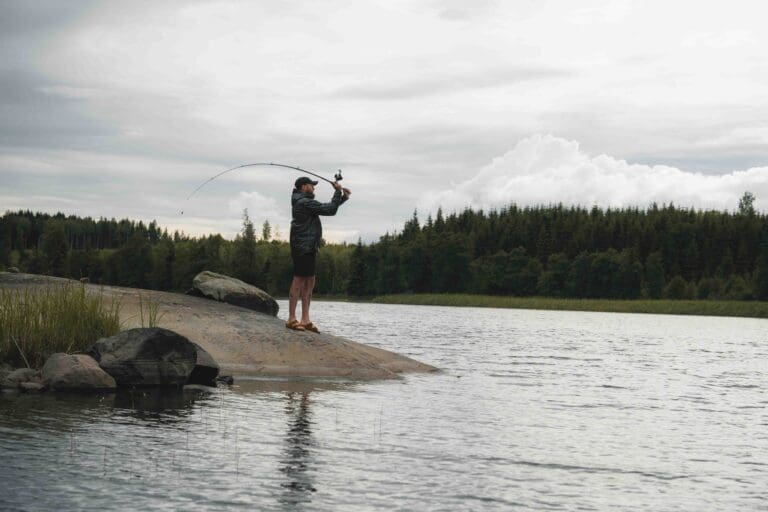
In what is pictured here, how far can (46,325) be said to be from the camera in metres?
15.6

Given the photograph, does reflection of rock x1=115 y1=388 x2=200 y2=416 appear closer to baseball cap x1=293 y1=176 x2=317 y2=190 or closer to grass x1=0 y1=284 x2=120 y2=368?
grass x1=0 y1=284 x2=120 y2=368

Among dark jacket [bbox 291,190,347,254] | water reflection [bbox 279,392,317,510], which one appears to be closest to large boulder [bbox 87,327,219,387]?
water reflection [bbox 279,392,317,510]

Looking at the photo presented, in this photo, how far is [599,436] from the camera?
12578mm

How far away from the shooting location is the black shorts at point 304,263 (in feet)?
58.7

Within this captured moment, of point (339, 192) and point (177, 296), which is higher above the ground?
point (339, 192)

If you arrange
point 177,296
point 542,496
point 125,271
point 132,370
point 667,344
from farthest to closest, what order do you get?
point 125,271 < point 667,344 < point 177,296 < point 132,370 < point 542,496

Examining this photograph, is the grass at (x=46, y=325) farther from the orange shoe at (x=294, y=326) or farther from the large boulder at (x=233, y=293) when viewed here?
the large boulder at (x=233, y=293)

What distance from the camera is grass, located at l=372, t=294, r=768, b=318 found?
109438 mm

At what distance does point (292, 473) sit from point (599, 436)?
520 centimetres

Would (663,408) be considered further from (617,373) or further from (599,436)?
(617,373)

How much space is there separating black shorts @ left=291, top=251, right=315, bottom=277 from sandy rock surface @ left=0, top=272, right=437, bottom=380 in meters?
1.47

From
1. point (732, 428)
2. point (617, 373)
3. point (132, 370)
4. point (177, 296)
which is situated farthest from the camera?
point (617, 373)

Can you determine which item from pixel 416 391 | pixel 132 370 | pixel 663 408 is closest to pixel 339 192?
pixel 416 391

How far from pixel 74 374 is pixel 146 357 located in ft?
4.12
